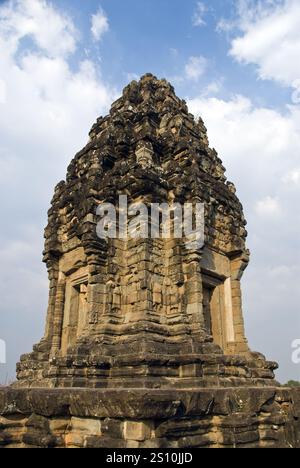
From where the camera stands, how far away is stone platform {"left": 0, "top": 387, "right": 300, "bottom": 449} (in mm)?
4375

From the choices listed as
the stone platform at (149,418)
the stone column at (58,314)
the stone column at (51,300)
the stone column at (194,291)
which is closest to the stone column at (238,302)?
the stone column at (194,291)

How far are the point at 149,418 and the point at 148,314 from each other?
2432 mm

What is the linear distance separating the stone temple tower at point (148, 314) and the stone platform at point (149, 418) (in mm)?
18

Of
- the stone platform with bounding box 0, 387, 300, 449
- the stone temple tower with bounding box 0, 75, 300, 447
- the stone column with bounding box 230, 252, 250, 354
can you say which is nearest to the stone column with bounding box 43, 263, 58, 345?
the stone temple tower with bounding box 0, 75, 300, 447

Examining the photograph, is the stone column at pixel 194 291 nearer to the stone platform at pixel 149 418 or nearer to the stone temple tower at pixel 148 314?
the stone temple tower at pixel 148 314

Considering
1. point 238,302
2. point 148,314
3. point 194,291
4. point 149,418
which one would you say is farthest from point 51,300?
point 149,418

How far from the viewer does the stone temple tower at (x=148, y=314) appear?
16.1 ft

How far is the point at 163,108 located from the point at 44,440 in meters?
8.32

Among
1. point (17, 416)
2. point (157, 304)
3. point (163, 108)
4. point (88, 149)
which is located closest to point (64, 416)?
point (17, 416)

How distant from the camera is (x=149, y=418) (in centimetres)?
430

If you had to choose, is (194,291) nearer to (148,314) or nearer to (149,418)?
(148,314)

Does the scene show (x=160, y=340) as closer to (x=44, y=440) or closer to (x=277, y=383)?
(x=44, y=440)

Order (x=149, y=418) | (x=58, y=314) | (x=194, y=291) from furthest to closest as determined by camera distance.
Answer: (x=58, y=314) < (x=194, y=291) < (x=149, y=418)
